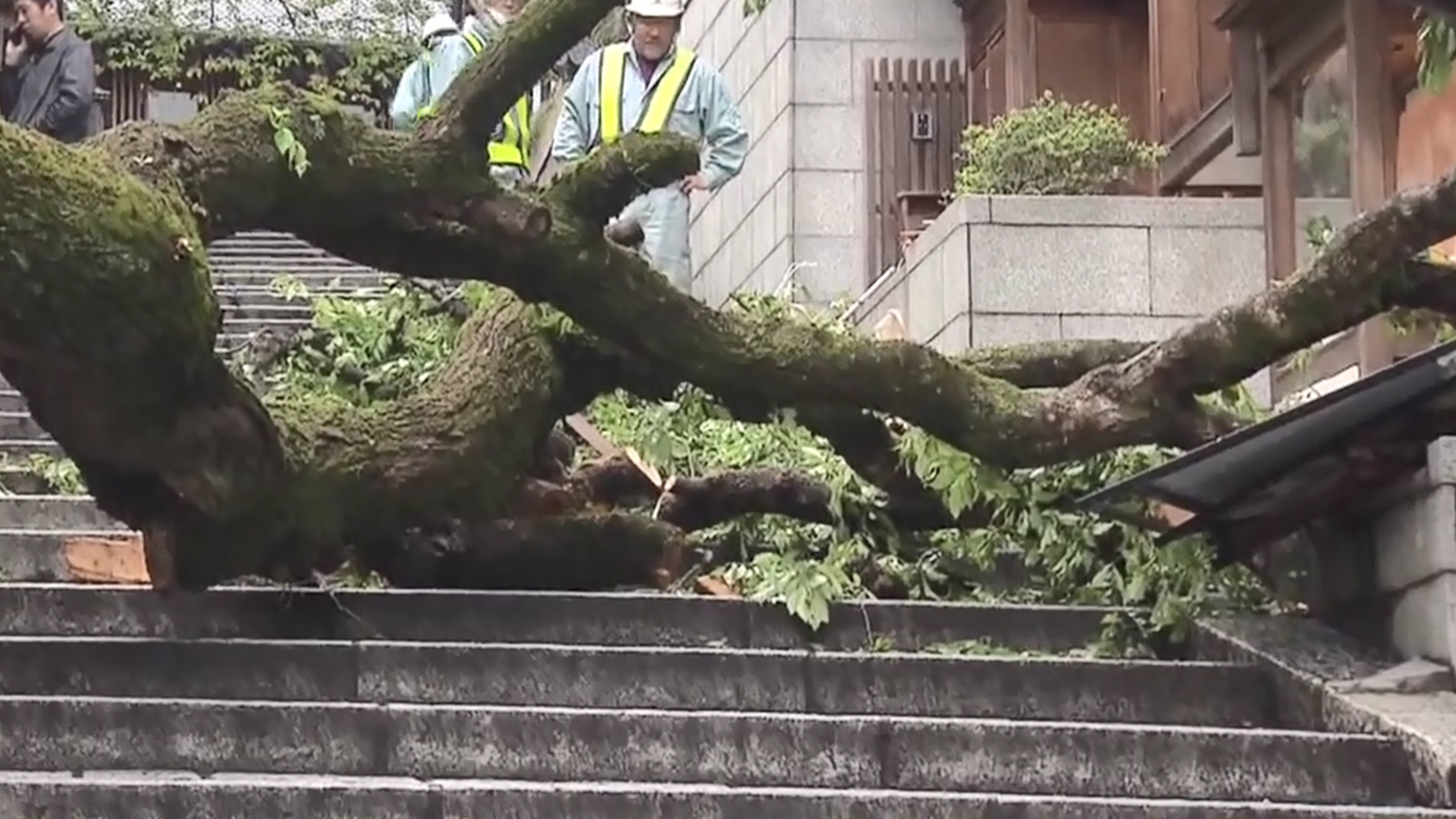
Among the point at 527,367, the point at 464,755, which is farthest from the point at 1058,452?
the point at 464,755

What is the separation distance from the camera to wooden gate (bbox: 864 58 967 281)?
1387cm

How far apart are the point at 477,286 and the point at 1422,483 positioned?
470 cm

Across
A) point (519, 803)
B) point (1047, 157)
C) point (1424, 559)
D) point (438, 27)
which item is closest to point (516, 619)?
point (519, 803)

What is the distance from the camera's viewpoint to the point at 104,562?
7.53m

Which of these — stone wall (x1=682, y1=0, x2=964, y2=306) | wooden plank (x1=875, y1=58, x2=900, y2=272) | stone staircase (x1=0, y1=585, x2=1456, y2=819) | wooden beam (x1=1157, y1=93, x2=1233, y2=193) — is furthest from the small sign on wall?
stone staircase (x1=0, y1=585, x2=1456, y2=819)

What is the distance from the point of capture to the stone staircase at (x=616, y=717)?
5160mm

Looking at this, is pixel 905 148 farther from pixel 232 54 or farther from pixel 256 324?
pixel 232 54

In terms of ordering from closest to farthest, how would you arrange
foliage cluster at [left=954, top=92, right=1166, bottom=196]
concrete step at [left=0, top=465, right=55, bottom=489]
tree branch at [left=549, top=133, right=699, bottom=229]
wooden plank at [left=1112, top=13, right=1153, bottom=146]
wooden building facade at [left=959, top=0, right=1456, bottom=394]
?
tree branch at [left=549, top=133, right=699, bottom=229], concrete step at [left=0, top=465, right=55, bottom=489], wooden building facade at [left=959, top=0, right=1456, bottom=394], foliage cluster at [left=954, top=92, right=1166, bottom=196], wooden plank at [left=1112, top=13, right=1153, bottom=146]

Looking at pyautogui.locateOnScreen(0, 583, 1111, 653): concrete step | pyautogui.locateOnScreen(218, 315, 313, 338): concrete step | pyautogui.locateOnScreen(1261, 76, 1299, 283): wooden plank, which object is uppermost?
pyautogui.locateOnScreen(1261, 76, 1299, 283): wooden plank

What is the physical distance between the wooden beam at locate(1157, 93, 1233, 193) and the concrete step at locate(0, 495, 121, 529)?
6.45 m

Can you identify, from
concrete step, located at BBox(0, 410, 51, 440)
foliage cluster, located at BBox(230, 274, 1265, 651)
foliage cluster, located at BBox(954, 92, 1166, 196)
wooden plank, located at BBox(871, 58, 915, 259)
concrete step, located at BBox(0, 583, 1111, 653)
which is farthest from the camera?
wooden plank, located at BBox(871, 58, 915, 259)

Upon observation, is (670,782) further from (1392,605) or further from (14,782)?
(1392,605)

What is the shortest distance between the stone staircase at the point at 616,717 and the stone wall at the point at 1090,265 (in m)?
3.46

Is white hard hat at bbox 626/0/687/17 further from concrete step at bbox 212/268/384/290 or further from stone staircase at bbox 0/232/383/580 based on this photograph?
concrete step at bbox 212/268/384/290
